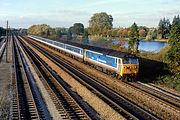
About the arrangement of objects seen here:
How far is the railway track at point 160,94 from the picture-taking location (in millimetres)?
20506

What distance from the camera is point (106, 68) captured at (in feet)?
104

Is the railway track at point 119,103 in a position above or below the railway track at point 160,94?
above

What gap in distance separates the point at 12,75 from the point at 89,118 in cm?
1867

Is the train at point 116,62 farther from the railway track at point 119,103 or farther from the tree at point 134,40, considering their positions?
the tree at point 134,40

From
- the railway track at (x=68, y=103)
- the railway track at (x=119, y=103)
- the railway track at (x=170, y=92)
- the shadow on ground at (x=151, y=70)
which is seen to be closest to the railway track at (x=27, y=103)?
the railway track at (x=68, y=103)

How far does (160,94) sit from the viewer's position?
23.2 m

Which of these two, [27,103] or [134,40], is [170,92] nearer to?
[27,103]

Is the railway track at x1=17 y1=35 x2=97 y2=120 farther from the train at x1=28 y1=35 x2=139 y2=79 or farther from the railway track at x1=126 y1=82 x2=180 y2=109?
the railway track at x1=126 y1=82 x2=180 y2=109

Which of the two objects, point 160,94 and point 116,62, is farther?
point 116,62

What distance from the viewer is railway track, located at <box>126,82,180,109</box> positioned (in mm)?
20506

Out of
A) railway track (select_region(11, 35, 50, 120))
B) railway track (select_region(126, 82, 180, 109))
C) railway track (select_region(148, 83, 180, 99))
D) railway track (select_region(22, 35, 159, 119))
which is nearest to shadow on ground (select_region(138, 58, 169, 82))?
railway track (select_region(126, 82, 180, 109))

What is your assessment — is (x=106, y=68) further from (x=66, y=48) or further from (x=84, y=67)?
(x=66, y=48)

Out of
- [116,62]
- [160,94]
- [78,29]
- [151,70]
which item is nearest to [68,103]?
[160,94]

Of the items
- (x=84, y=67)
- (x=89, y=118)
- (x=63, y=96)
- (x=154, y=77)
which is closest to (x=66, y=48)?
(x=84, y=67)
